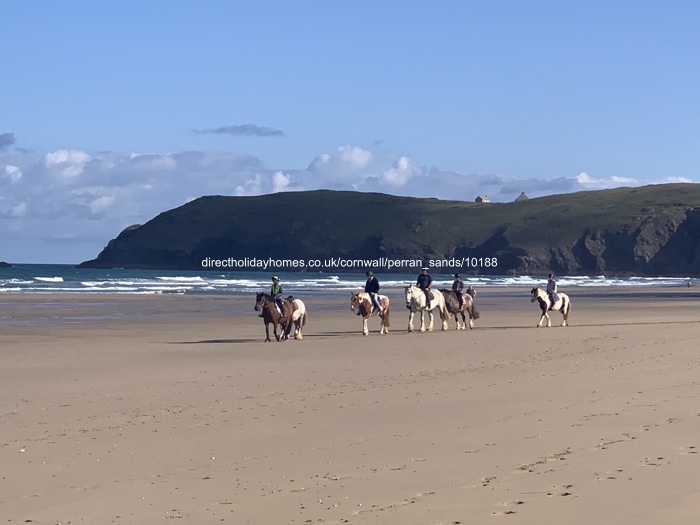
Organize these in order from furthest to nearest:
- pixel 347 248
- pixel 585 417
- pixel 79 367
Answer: pixel 347 248 → pixel 79 367 → pixel 585 417

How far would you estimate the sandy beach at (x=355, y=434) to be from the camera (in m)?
6.96

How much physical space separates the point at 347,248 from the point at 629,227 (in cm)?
5087

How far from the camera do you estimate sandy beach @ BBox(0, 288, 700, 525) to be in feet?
22.8

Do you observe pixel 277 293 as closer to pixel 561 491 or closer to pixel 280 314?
pixel 280 314

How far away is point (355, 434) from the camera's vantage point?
996cm

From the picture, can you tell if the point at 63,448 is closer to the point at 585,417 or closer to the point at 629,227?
the point at 585,417

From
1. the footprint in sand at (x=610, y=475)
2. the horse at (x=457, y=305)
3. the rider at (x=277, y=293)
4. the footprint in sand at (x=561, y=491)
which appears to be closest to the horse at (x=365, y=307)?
the rider at (x=277, y=293)

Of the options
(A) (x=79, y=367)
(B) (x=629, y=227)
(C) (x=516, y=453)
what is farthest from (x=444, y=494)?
(B) (x=629, y=227)

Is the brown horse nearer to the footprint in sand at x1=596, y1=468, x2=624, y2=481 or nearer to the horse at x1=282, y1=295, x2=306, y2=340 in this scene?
the horse at x1=282, y1=295, x2=306, y2=340

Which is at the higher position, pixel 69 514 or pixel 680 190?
pixel 680 190

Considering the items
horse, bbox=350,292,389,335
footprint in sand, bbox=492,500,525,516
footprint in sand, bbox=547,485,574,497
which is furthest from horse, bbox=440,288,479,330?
footprint in sand, bbox=492,500,525,516

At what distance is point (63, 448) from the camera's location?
9438 millimetres

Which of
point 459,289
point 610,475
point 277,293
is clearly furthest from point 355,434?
point 459,289

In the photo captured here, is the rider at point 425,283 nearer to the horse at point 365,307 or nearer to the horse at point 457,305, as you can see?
the horse at point 457,305
